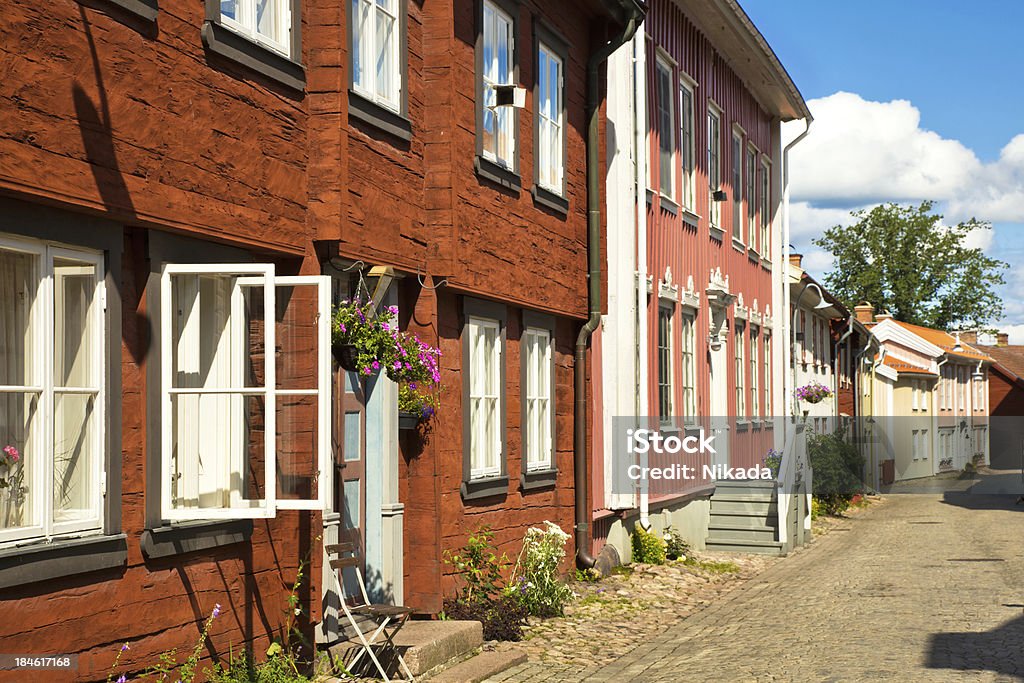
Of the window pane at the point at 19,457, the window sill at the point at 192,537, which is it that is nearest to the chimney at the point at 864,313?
the window sill at the point at 192,537

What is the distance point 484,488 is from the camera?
12055 mm

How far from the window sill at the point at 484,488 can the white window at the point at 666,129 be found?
7.26 m

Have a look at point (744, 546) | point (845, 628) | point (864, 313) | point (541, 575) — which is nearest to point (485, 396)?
point (541, 575)

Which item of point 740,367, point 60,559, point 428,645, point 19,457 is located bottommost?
point 428,645

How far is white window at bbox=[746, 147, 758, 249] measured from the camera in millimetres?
24969

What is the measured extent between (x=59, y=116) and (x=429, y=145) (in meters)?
4.78

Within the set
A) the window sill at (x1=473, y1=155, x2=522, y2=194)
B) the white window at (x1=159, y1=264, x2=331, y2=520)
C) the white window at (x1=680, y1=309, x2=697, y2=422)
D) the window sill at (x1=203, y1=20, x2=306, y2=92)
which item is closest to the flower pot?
the white window at (x1=159, y1=264, x2=331, y2=520)

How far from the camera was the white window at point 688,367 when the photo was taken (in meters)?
20.0

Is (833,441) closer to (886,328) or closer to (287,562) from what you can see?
(886,328)

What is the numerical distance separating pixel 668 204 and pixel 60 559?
1360 cm

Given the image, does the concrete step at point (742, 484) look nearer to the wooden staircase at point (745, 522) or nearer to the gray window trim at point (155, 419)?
the wooden staircase at point (745, 522)

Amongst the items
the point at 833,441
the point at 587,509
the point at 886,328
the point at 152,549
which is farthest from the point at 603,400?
the point at 886,328

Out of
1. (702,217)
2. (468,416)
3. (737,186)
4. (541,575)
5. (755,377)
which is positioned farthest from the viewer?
(755,377)

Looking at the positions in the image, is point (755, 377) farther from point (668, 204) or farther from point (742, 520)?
point (668, 204)
